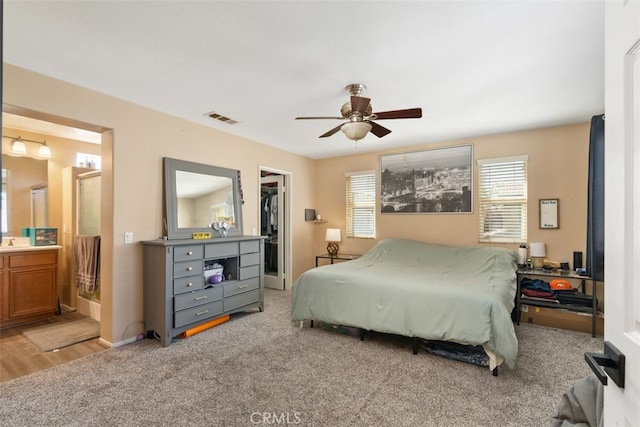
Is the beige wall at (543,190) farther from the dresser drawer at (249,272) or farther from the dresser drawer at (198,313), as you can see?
the dresser drawer at (198,313)

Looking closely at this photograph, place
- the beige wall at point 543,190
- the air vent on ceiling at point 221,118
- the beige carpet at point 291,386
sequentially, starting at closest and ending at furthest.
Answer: the beige carpet at point 291,386 < the air vent on ceiling at point 221,118 < the beige wall at point 543,190

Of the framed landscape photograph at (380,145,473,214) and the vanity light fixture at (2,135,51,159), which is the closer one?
the vanity light fixture at (2,135,51,159)

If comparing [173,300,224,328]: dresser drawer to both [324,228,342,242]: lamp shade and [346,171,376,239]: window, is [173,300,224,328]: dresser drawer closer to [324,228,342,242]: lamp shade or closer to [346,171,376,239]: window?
[324,228,342,242]: lamp shade

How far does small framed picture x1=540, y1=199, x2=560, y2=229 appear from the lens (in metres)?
4.05

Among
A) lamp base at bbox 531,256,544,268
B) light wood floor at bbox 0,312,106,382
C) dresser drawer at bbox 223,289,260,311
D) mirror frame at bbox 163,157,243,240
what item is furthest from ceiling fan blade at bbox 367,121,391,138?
light wood floor at bbox 0,312,106,382

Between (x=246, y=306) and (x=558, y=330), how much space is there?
12.3ft

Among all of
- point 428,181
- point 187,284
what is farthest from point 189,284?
point 428,181

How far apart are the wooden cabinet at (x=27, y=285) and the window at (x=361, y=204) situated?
4347 millimetres

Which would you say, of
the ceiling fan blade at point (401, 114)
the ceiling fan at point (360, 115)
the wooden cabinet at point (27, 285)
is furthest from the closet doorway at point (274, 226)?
the ceiling fan blade at point (401, 114)

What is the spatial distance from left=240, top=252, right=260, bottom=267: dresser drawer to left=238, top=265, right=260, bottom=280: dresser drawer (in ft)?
0.17

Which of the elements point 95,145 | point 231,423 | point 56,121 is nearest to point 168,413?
point 231,423

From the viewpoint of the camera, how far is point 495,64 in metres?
2.51

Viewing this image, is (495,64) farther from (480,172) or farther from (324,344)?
(324,344)

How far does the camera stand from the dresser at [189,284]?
3.20m
